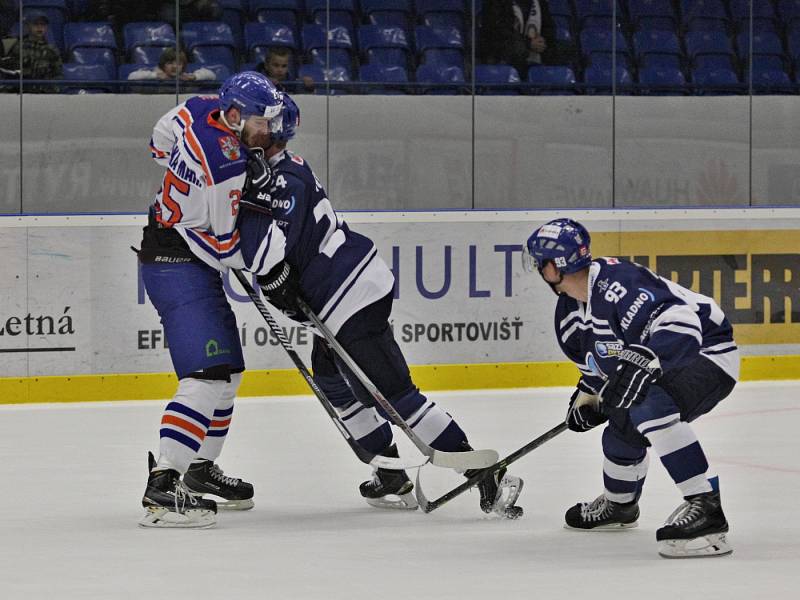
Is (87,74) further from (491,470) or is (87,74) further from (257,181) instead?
(491,470)

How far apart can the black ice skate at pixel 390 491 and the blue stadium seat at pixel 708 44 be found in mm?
5342

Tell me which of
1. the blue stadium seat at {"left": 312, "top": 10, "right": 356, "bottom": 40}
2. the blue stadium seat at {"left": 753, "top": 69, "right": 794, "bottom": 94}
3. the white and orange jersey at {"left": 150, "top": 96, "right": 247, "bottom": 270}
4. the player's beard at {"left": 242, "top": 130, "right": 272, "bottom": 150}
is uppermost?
the blue stadium seat at {"left": 312, "top": 10, "right": 356, "bottom": 40}

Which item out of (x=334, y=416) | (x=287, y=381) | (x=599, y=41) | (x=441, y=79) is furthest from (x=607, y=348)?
(x=599, y=41)

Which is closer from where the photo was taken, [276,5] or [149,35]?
[149,35]

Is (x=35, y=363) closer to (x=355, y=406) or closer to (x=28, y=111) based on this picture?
(x=28, y=111)

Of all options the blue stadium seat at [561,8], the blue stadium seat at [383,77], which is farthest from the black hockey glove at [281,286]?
the blue stadium seat at [561,8]

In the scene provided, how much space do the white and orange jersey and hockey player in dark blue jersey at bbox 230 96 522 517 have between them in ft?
0.21

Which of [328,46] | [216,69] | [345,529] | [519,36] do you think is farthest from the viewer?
[519,36]

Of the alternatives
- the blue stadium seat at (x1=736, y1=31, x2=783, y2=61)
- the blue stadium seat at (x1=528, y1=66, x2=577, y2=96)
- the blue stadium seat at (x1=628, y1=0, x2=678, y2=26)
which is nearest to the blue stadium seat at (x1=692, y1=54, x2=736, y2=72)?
the blue stadium seat at (x1=736, y1=31, x2=783, y2=61)

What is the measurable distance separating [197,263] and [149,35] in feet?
14.0

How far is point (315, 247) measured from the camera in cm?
430

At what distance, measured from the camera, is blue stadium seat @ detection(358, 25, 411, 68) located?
28.3 ft

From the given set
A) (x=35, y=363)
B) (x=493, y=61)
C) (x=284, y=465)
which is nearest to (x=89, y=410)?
(x=35, y=363)

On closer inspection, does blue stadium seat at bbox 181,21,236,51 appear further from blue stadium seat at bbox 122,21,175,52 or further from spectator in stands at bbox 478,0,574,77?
spectator in stands at bbox 478,0,574,77
